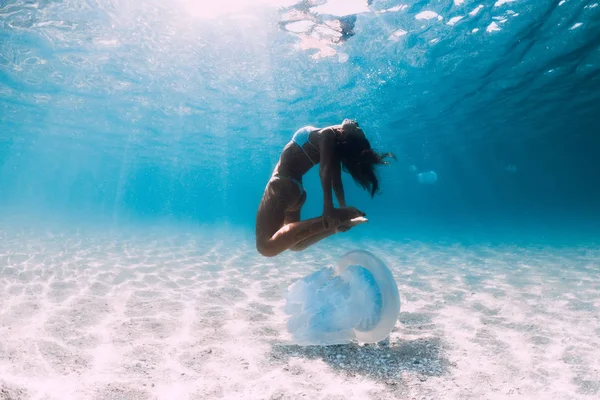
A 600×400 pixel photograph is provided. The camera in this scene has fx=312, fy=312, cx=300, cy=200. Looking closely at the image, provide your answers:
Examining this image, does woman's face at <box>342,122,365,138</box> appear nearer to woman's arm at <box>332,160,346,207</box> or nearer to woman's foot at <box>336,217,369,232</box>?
woman's arm at <box>332,160,346,207</box>

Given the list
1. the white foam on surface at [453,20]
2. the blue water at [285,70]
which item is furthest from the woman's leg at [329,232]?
the white foam on surface at [453,20]

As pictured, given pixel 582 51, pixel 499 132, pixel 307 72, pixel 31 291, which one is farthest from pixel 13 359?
pixel 499 132

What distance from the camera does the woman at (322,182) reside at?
3.39 meters

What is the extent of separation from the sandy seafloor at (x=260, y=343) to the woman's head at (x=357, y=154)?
2.07 metres

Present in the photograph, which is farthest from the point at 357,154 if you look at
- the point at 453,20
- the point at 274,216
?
the point at 453,20

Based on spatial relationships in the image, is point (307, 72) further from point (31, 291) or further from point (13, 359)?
point (13, 359)

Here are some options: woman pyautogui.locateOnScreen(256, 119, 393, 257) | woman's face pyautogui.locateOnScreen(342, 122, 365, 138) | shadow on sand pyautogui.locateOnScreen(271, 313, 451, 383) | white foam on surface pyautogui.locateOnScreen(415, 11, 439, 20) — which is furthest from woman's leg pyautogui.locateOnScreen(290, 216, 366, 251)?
white foam on surface pyautogui.locateOnScreen(415, 11, 439, 20)

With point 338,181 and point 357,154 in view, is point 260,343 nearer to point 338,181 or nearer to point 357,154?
point 338,181

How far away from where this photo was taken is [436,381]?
9.52ft

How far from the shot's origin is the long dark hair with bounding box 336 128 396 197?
12.2 feet

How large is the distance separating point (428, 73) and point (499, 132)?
22.0m

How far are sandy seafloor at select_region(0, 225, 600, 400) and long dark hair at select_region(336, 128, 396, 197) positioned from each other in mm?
2050

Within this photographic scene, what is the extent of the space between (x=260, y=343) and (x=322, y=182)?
82.8 inches

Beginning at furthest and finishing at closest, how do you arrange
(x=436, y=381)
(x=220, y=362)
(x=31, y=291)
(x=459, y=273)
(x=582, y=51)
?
(x=582, y=51), (x=459, y=273), (x=31, y=291), (x=220, y=362), (x=436, y=381)
